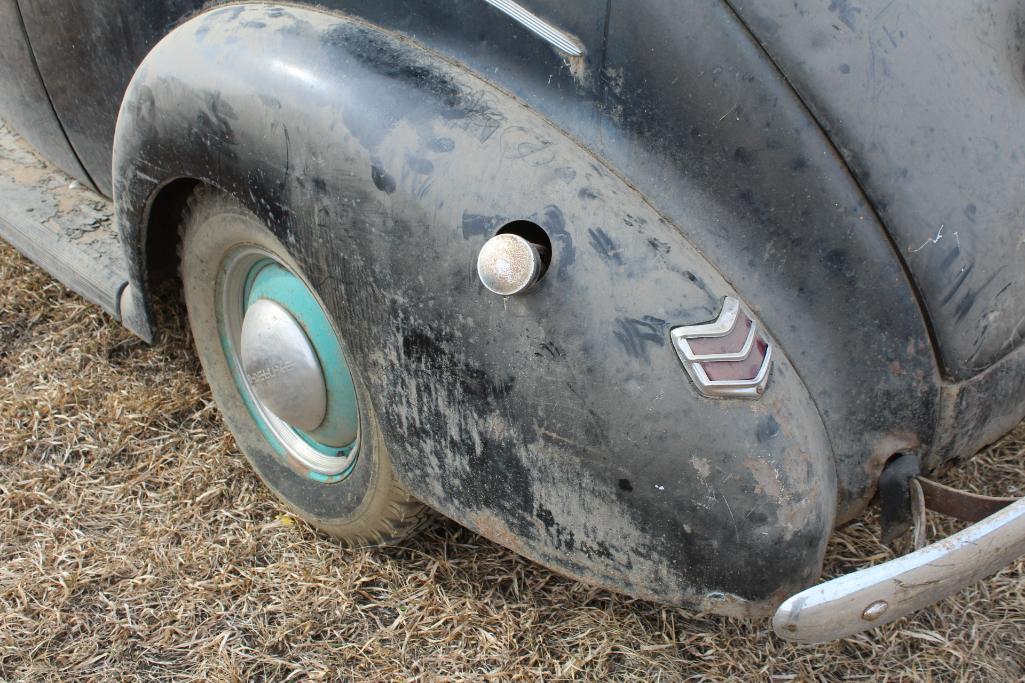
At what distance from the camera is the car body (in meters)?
1.28

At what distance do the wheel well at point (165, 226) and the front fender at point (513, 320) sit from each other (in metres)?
0.28

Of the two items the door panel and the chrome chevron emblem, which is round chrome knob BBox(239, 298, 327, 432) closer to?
the door panel

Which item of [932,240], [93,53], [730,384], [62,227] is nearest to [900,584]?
[730,384]

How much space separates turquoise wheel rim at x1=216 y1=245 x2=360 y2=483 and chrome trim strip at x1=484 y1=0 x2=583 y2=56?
0.56 meters

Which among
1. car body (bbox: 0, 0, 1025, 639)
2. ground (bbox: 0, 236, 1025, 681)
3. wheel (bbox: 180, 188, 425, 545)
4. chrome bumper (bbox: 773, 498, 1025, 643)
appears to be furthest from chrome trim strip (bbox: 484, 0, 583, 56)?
ground (bbox: 0, 236, 1025, 681)

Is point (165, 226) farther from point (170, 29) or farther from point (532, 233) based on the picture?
point (532, 233)

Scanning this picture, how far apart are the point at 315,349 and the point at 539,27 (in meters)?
0.75

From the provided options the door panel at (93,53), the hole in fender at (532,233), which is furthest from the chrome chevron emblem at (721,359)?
the door panel at (93,53)

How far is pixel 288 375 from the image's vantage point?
1797 mm

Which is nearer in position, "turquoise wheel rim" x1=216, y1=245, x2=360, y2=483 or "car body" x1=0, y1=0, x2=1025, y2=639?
"car body" x1=0, y1=0, x2=1025, y2=639

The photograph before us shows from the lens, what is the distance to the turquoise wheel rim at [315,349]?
1.77 m

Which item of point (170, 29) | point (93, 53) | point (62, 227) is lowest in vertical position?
point (62, 227)

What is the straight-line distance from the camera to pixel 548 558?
58.0 inches

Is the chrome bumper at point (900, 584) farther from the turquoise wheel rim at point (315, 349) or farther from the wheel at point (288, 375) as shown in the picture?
the turquoise wheel rim at point (315, 349)
